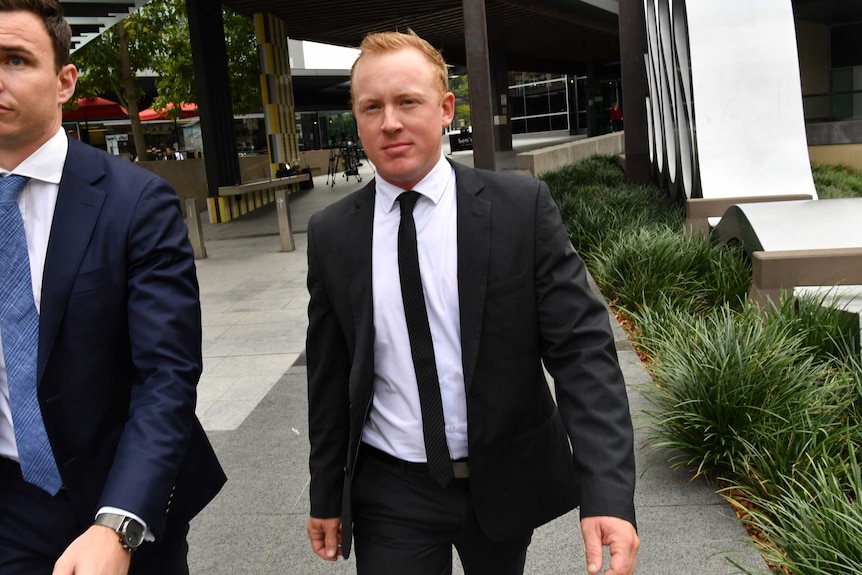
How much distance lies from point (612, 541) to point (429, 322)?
2.11ft

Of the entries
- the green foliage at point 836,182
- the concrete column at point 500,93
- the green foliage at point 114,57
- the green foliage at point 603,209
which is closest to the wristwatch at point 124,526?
the green foliage at point 603,209

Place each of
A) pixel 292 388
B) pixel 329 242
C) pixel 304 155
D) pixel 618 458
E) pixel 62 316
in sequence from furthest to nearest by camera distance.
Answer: pixel 304 155 → pixel 292 388 → pixel 329 242 → pixel 618 458 → pixel 62 316

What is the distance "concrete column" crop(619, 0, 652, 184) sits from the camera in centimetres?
1606

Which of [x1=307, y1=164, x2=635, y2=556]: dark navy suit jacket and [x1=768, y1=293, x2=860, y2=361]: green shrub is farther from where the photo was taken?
[x1=768, y1=293, x2=860, y2=361]: green shrub

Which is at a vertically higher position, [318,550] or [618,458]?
[618,458]

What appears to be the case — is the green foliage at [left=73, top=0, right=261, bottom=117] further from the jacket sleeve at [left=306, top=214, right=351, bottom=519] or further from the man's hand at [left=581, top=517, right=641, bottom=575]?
the man's hand at [left=581, top=517, right=641, bottom=575]

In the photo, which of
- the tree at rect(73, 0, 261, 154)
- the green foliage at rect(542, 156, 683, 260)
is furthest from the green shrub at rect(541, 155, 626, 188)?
the tree at rect(73, 0, 261, 154)

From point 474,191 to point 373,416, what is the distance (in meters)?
0.62

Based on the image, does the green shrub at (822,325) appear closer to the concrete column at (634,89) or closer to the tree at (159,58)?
the concrete column at (634,89)

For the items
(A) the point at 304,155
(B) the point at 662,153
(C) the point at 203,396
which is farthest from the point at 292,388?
(A) the point at 304,155

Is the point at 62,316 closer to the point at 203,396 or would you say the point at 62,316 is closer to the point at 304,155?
the point at 203,396

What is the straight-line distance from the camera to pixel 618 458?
6.44ft

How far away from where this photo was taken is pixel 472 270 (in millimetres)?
2080

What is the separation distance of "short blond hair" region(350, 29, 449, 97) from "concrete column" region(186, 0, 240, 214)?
1770cm
